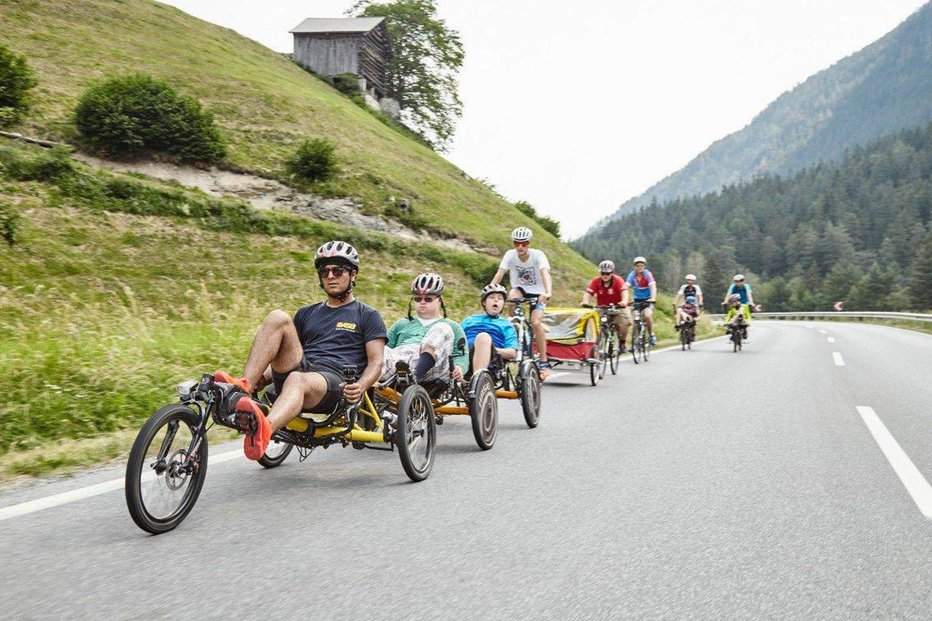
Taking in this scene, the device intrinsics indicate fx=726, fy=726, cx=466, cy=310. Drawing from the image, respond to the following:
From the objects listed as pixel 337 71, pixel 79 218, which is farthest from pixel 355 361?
pixel 337 71

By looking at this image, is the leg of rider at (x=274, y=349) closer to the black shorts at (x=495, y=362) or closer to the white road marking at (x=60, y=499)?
the white road marking at (x=60, y=499)

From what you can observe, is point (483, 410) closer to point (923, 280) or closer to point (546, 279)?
point (546, 279)

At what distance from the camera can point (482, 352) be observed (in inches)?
268

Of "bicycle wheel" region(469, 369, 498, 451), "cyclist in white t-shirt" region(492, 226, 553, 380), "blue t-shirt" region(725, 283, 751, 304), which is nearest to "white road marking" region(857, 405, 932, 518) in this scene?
"bicycle wheel" region(469, 369, 498, 451)

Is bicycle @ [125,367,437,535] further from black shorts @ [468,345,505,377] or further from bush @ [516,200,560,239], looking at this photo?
bush @ [516,200,560,239]

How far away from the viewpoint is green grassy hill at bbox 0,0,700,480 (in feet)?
22.1

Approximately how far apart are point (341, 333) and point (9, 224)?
13.9 metres

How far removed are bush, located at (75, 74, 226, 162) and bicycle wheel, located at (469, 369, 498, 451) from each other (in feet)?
75.2

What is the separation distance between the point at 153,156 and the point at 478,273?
493 inches

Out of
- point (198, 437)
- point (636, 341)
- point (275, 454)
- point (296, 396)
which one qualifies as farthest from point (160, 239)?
point (198, 437)

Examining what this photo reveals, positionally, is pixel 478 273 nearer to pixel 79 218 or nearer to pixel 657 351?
pixel 657 351

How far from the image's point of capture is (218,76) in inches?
1449

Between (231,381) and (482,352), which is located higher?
(231,381)

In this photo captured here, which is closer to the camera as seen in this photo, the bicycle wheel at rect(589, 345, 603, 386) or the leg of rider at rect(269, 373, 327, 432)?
the leg of rider at rect(269, 373, 327, 432)
